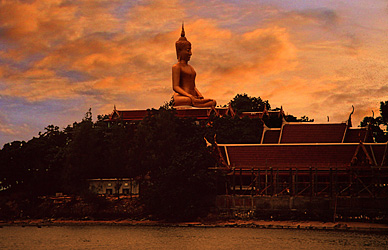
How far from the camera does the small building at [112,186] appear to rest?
64.0 m

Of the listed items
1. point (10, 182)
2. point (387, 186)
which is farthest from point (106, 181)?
point (387, 186)

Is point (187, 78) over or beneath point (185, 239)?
over

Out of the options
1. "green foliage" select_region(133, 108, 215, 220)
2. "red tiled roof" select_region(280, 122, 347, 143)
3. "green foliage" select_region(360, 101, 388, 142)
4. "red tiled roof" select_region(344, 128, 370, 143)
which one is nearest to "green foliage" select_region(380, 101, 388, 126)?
"green foliage" select_region(360, 101, 388, 142)

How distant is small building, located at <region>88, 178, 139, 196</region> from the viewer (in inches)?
2520

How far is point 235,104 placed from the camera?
326 feet

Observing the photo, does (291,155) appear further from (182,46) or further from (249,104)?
(249,104)

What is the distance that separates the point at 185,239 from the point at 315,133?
1888cm

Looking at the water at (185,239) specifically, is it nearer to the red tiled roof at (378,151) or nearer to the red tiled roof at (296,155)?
the red tiled roof at (296,155)

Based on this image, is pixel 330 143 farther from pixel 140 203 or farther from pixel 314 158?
pixel 140 203

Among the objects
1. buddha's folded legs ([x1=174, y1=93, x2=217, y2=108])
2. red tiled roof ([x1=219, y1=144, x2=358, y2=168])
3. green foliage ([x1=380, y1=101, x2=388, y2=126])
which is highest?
buddha's folded legs ([x1=174, y1=93, x2=217, y2=108])

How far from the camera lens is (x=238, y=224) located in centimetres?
5384

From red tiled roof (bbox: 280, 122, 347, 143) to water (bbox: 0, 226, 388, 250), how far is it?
13.0 meters

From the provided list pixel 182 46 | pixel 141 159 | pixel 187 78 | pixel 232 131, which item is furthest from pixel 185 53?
pixel 141 159

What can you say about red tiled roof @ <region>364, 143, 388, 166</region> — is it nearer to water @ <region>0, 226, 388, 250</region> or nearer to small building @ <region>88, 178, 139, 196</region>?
water @ <region>0, 226, 388, 250</region>
